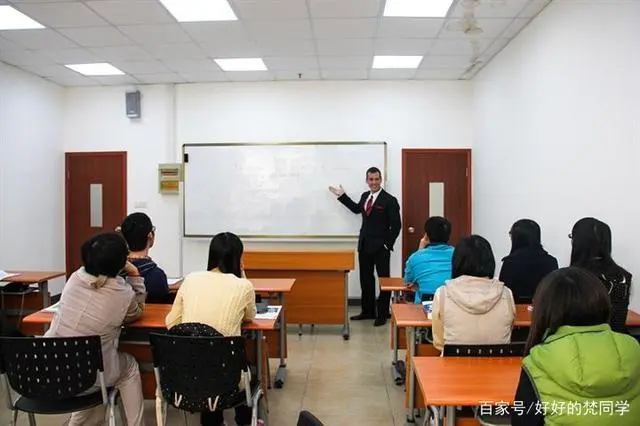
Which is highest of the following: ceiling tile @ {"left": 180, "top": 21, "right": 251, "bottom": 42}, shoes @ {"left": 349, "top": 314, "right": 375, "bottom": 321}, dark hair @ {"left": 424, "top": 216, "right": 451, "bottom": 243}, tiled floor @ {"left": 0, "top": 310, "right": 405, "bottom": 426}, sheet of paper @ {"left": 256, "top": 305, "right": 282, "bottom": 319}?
ceiling tile @ {"left": 180, "top": 21, "right": 251, "bottom": 42}

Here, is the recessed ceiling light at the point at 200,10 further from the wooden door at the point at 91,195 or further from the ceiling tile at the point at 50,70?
the wooden door at the point at 91,195

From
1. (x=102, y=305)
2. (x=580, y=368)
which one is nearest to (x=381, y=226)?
(x=102, y=305)

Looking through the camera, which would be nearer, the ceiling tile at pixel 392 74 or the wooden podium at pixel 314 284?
the wooden podium at pixel 314 284

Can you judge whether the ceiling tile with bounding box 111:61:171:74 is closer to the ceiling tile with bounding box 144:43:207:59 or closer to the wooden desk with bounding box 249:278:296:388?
the ceiling tile with bounding box 144:43:207:59

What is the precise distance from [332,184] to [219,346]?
422cm

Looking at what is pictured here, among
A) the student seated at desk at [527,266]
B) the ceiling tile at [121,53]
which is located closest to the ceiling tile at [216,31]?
the ceiling tile at [121,53]

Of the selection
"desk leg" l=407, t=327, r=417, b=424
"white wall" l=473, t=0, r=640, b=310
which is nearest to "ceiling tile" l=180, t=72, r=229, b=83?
"white wall" l=473, t=0, r=640, b=310

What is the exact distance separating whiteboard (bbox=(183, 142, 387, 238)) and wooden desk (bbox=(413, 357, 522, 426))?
4.17 metres

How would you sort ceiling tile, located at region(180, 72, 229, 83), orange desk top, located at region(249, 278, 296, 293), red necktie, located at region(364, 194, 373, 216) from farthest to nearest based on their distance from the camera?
ceiling tile, located at region(180, 72, 229, 83), red necktie, located at region(364, 194, 373, 216), orange desk top, located at region(249, 278, 296, 293)

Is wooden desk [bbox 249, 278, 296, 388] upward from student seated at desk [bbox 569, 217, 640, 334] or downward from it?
downward

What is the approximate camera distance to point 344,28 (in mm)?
4320

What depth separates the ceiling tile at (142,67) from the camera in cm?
545

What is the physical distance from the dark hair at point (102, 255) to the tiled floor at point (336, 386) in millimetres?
1261

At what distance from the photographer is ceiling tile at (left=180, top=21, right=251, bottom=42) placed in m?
4.22
